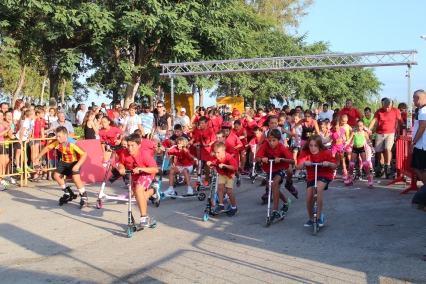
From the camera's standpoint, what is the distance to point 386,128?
15.0 m

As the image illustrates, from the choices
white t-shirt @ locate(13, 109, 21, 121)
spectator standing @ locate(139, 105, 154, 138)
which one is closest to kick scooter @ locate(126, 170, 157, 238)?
spectator standing @ locate(139, 105, 154, 138)

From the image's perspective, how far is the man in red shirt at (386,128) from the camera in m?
15.0

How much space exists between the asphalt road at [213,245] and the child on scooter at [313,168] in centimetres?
42

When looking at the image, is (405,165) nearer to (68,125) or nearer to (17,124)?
(68,125)

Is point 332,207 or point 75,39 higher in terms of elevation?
point 75,39

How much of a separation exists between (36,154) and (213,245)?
865cm

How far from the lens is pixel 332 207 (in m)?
10.8

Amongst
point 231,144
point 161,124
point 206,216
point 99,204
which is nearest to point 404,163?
point 231,144

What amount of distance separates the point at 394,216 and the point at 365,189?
3.54 m

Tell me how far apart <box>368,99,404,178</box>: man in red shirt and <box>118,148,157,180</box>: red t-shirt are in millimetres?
8152

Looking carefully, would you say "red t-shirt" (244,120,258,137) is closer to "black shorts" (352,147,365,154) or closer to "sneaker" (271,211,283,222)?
"black shorts" (352,147,365,154)

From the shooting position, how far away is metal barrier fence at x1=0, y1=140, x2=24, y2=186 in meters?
14.0

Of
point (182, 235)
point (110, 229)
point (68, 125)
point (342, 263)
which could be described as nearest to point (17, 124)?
point (68, 125)

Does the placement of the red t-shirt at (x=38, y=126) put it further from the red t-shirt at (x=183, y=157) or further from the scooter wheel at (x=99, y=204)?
the scooter wheel at (x=99, y=204)
